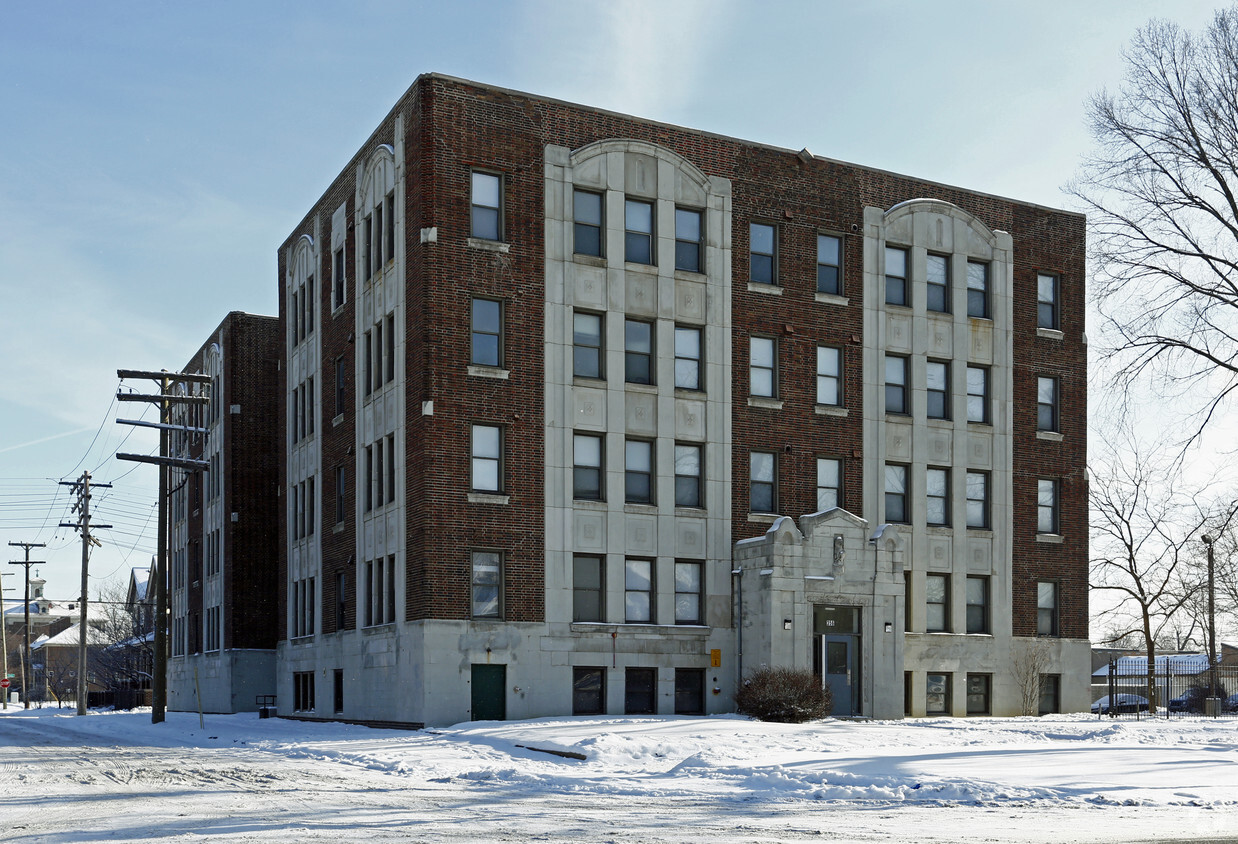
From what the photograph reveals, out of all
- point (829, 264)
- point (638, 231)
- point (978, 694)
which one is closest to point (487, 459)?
point (638, 231)

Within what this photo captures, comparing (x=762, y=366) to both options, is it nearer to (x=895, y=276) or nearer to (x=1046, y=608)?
(x=895, y=276)

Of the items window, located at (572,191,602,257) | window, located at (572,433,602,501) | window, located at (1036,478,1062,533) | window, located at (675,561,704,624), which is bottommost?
window, located at (675,561,704,624)

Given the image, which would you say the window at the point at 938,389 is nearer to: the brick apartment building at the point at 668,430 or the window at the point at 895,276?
the brick apartment building at the point at 668,430

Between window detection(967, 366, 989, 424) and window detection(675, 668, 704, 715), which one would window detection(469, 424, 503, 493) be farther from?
window detection(967, 366, 989, 424)

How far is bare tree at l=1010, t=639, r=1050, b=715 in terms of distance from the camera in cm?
4109

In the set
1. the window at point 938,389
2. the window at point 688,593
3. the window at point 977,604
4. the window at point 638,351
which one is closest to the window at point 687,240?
the window at point 638,351

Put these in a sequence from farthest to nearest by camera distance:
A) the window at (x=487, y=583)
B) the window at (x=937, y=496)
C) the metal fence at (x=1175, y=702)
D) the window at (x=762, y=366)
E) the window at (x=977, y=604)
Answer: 1. the metal fence at (x=1175, y=702)
2. the window at (x=977, y=604)
3. the window at (x=937, y=496)
4. the window at (x=762, y=366)
5. the window at (x=487, y=583)

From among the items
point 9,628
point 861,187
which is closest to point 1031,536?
point 861,187

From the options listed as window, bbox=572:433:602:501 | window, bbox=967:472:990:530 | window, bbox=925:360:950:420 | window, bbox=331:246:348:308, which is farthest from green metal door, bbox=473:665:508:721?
window, bbox=967:472:990:530

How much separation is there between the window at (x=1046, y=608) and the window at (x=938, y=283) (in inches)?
376

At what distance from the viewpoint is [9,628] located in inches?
7530

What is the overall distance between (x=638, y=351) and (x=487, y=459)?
5452mm

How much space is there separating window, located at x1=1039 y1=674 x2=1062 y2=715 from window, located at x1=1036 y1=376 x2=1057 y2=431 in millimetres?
8037

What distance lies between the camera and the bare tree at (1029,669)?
41.1 m
